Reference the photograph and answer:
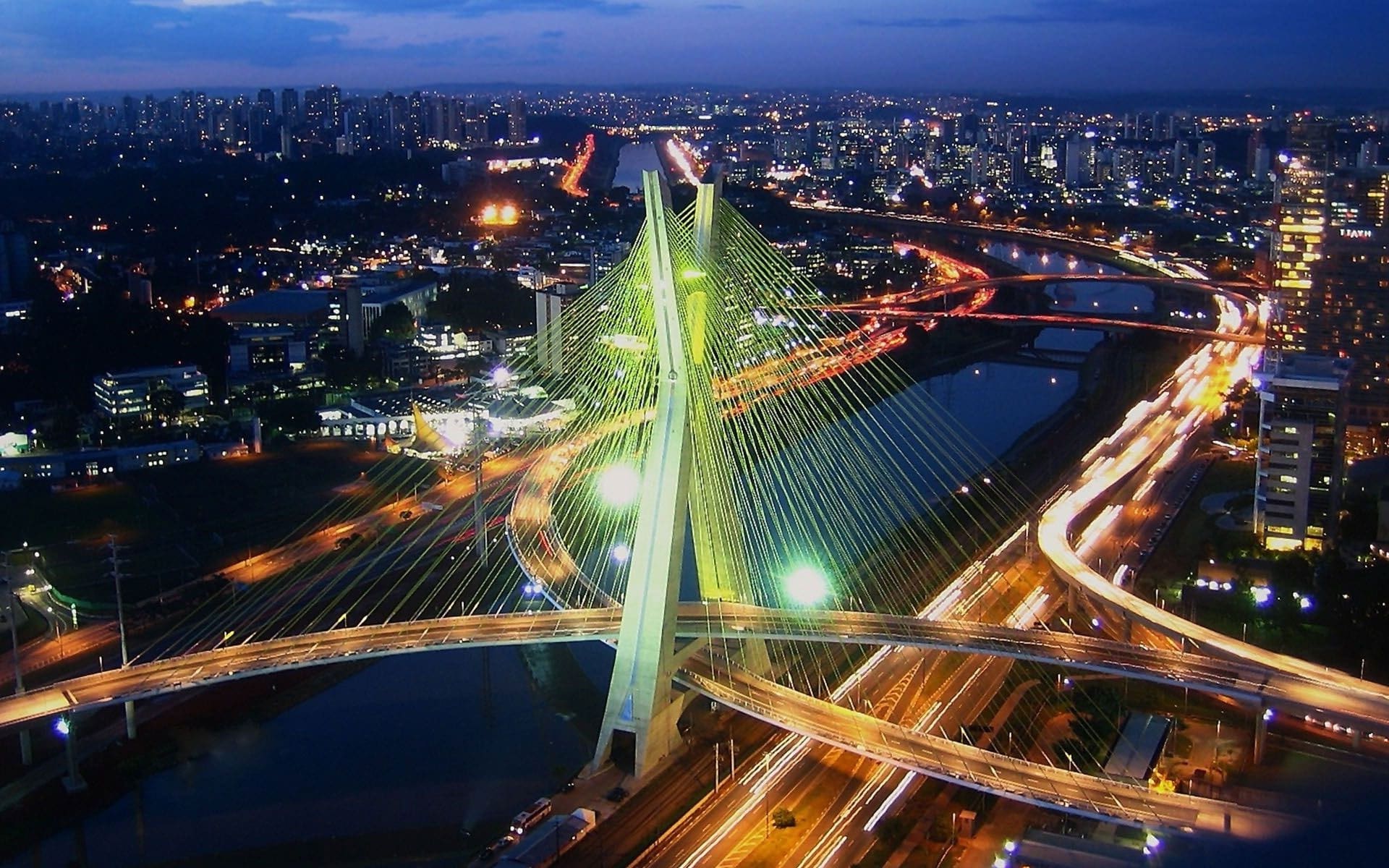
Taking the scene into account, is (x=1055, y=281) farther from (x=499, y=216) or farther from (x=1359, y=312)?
(x=499, y=216)

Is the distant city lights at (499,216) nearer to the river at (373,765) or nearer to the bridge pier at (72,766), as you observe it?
the river at (373,765)

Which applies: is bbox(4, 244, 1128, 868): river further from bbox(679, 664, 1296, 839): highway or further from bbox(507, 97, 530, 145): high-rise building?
bbox(507, 97, 530, 145): high-rise building

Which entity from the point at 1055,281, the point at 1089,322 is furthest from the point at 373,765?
the point at 1055,281

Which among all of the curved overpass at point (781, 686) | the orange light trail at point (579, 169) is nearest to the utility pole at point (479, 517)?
the curved overpass at point (781, 686)

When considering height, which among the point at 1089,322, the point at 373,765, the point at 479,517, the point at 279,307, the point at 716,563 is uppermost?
the point at 716,563

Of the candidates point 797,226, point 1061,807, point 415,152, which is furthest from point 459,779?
point 415,152

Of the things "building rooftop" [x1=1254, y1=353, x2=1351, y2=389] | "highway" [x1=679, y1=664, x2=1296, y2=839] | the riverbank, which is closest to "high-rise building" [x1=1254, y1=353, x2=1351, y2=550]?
"building rooftop" [x1=1254, y1=353, x2=1351, y2=389]

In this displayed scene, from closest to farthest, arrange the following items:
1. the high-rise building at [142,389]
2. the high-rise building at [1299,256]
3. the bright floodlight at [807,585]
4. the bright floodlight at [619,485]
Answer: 1. the bright floodlight at [807,585]
2. the bright floodlight at [619,485]
3. the high-rise building at [1299,256]
4. the high-rise building at [142,389]

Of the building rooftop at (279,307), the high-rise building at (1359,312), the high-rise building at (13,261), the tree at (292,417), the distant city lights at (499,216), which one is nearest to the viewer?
the high-rise building at (1359,312)
